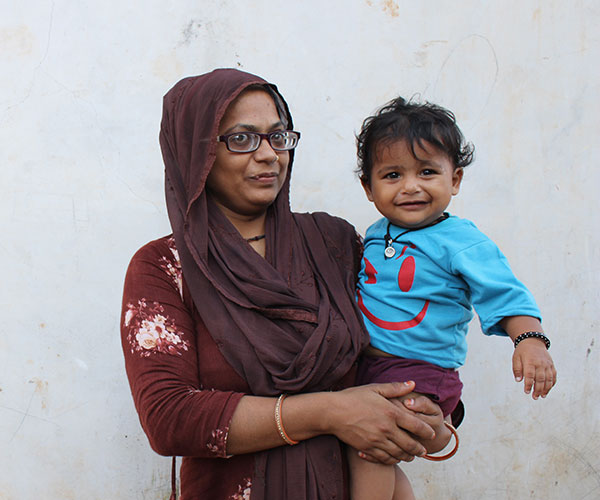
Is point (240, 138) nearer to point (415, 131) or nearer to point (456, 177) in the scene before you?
point (415, 131)

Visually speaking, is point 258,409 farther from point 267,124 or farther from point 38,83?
point 38,83

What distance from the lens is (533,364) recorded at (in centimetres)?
158

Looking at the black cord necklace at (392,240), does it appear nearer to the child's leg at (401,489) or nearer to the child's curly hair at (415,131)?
the child's curly hair at (415,131)

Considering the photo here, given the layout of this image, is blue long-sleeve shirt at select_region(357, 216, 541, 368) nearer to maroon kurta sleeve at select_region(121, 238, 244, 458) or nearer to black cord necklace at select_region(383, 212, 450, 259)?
black cord necklace at select_region(383, 212, 450, 259)

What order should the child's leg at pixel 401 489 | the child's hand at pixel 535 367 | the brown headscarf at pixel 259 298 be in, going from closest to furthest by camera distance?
1. the child's hand at pixel 535 367
2. the brown headscarf at pixel 259 298
3. the child's leg at pixel 401 489

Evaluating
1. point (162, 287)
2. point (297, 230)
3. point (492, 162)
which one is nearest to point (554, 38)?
point (492, 162)

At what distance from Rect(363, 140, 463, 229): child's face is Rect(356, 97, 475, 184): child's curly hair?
0.8 inches

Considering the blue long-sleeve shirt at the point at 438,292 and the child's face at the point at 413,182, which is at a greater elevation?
the child's face at the point at 413,182

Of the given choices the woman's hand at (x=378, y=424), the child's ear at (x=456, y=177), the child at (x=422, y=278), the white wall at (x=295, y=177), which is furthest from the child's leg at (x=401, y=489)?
the white wall at (x=295, y=177)

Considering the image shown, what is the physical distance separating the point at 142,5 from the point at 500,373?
2.26 meters

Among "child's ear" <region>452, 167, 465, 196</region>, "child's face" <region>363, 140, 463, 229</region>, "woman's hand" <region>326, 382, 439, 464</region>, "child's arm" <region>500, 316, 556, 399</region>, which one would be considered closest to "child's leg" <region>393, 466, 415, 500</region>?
"woman's hand" <region>326, 382, 439, 464</region>

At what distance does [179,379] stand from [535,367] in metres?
→ 0.91

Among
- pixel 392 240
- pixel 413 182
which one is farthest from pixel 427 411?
pixel 413 182

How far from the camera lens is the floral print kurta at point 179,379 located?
1.58 m
